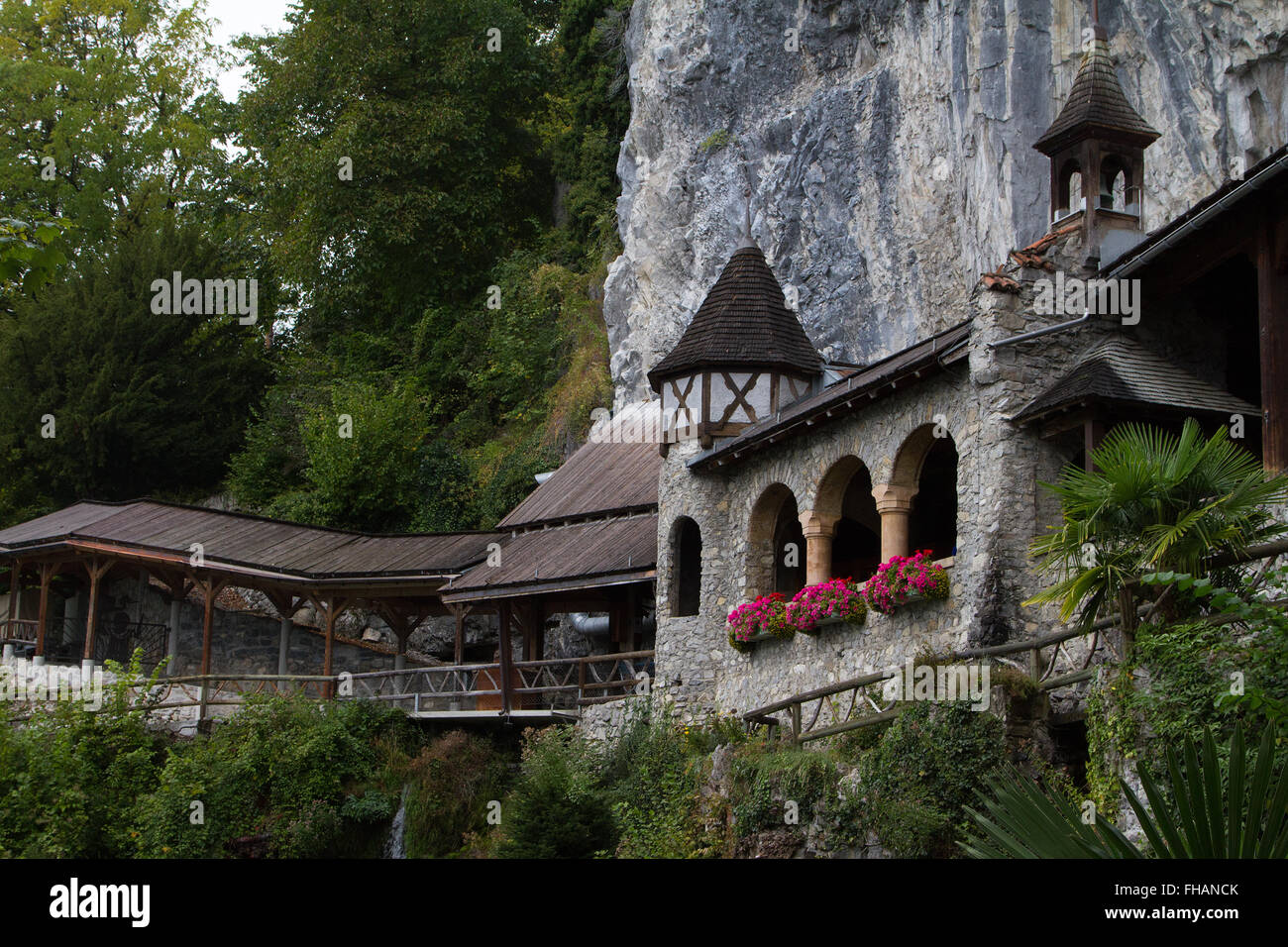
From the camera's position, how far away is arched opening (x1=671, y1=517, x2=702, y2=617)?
2325 centimetres

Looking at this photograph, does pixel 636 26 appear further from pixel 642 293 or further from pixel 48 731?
pixel 48 731

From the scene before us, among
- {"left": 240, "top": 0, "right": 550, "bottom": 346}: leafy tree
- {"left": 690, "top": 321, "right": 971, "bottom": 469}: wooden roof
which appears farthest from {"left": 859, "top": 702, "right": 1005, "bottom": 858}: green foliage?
{"left": 240, "top": 0, "right": 550, "bottom": 346}: leafy tree

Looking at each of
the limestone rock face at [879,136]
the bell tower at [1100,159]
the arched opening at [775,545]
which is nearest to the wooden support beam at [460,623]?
the arched opening at [775,545]

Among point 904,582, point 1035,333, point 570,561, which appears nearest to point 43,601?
point 570,561

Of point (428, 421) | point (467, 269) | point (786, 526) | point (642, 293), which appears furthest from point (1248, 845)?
point (467, 269)

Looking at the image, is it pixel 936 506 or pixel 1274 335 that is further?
pixel 936 506

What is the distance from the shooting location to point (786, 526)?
22703 millimetres

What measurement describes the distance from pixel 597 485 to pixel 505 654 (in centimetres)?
522

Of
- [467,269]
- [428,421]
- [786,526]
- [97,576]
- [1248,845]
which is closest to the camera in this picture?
[1248,845]

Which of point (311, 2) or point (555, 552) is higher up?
point (311, 2)

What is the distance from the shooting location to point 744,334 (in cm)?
2312

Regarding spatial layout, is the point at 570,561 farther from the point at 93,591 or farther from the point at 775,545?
the point at 93,591

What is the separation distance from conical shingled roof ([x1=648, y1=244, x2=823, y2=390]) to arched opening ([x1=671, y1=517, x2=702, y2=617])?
241 cm
